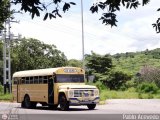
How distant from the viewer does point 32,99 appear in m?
30.3

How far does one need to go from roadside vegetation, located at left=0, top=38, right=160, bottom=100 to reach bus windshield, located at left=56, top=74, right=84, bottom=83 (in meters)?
15.5

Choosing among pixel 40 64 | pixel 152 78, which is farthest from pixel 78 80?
pixel 40 64

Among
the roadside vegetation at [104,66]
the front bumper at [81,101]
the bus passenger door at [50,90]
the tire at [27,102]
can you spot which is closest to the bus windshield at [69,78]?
the bus passenger door at [50,90]

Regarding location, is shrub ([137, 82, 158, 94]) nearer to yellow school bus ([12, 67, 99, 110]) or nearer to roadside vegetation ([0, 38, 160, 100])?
roadside vegetation ([0, 38, 160, 100])

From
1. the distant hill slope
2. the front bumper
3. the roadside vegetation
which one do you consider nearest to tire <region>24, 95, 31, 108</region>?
the front bumper

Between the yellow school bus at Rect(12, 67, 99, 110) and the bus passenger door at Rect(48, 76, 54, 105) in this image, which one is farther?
the bus passenger door at Rect(48, 76, 54, 105)

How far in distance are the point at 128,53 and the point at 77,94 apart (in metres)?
99.6

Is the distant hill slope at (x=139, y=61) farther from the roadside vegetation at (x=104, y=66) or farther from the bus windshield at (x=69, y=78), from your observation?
the bus windshield at (x=69, y=78)

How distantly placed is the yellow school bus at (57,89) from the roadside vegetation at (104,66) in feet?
45.8

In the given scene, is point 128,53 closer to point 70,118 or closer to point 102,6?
point 70,118

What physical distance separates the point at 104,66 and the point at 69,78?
147ft

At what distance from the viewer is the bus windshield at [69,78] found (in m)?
27.7

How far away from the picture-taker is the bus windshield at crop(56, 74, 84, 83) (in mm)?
27703

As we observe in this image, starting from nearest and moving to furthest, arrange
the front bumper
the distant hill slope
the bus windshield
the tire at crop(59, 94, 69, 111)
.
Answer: the front bumper, the tire at crop(59, 94, 69, 111), the bus windshield, the distant hill slope
